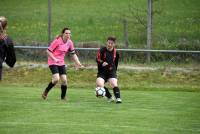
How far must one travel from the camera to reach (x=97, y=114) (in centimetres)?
1401

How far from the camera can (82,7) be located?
27.9m

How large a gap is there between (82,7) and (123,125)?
15.8m

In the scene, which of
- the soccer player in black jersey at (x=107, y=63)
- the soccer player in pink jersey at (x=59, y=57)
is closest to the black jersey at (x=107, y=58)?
the soccer player in black jersey at (x=107, y=63)

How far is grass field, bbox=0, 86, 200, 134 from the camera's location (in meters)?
12.0

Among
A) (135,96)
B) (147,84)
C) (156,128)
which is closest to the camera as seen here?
(156,128)

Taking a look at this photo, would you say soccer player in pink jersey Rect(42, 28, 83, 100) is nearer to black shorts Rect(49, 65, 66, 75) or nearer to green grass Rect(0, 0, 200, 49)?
black shorts Rect(49, 65, 66, 75)

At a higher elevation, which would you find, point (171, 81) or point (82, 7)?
point (82, 7)

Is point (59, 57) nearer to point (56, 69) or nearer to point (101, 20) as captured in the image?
point (56, 69)

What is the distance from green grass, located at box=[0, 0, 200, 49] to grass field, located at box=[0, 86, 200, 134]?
16.8ft

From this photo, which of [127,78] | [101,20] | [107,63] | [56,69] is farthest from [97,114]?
[101,20]

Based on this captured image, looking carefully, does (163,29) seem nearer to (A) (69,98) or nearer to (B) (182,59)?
(B) (182,59)

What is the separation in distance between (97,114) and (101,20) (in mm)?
13121

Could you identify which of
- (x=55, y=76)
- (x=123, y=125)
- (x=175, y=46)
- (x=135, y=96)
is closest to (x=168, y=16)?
(x=175, y=46)

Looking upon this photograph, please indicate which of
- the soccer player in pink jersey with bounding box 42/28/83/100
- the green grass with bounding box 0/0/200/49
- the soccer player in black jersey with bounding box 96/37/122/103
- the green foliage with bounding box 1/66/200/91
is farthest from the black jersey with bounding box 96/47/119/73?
the green grass with bounding box 0/0/200/49
